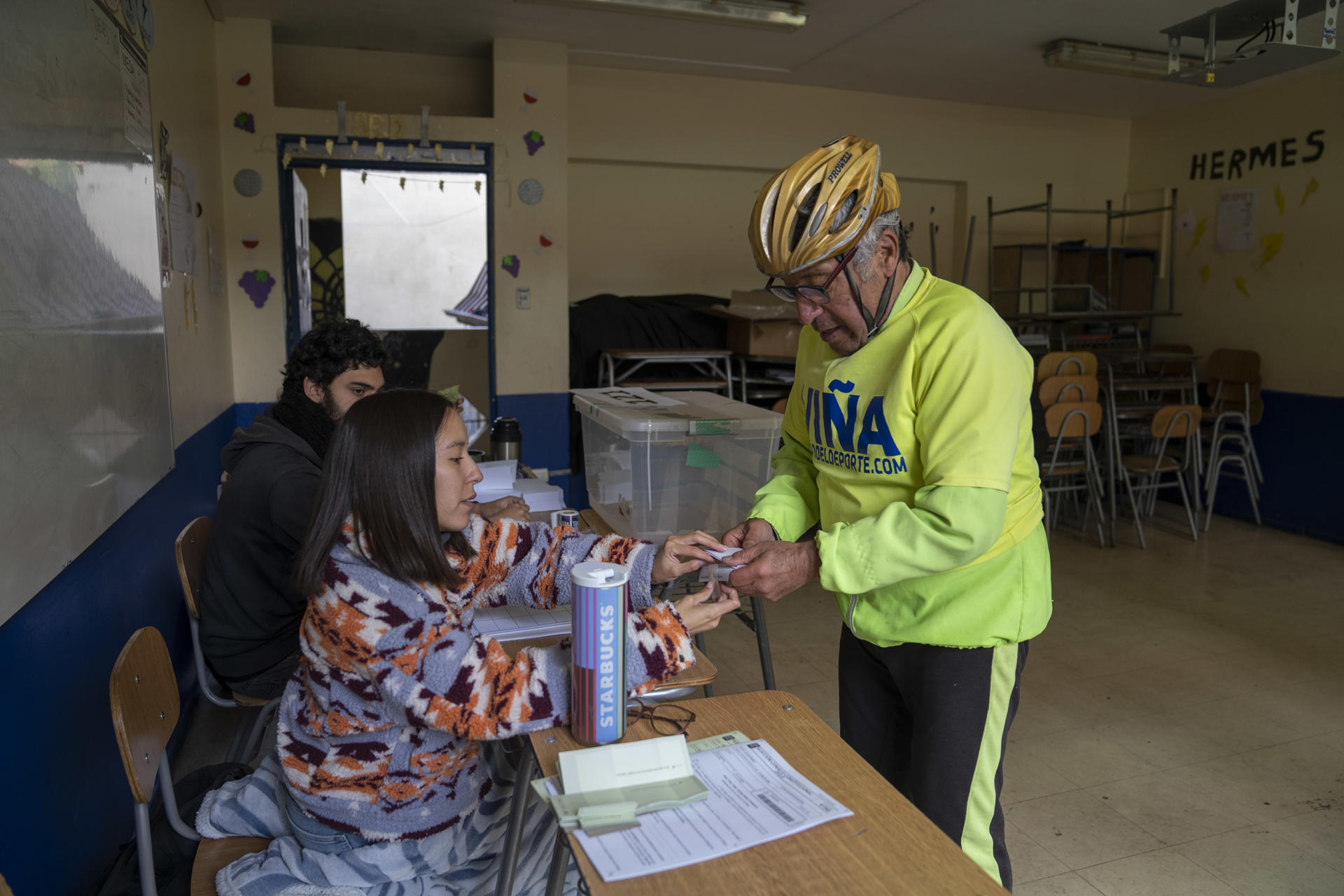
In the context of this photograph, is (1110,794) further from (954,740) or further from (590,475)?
(590,475)

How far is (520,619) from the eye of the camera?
6.12 ft

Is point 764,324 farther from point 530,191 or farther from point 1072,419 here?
point 1072,419

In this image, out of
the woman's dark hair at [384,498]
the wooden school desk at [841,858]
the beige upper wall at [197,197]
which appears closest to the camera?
the wooden school desk at [841,858]

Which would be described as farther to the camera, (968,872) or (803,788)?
A: (803,788)

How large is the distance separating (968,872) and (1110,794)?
6.77 ft

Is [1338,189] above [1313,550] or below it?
above

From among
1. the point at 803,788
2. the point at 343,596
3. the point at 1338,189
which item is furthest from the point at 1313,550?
the point at 343,596

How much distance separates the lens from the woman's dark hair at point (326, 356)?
93.2 inches

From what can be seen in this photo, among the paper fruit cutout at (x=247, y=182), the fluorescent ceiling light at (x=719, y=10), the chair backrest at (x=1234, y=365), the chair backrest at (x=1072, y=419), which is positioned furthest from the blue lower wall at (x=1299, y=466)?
the paper fruit cutout at (x=247, y=182)

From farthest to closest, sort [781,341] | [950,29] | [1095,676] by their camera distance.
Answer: [781,341] → [950,29] → [1095,676]

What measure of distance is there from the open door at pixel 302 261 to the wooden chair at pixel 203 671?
3.17 metres

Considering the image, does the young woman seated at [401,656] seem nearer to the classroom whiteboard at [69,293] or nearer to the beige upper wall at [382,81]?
the classroom whiteboard at [69,293]

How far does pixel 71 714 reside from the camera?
1.74 m

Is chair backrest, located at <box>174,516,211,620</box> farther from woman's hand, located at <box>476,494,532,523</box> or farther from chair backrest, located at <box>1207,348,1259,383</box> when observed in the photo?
chair backrest, located at <box>1207,348,1259,383</box>
